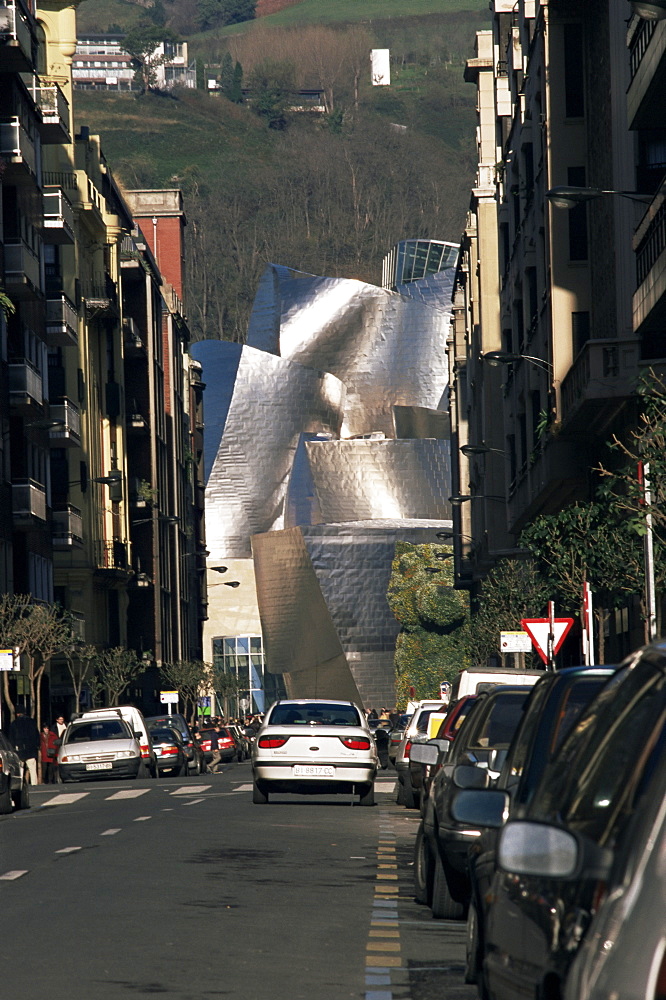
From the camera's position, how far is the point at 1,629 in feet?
151

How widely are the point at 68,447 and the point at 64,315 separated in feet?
23.1

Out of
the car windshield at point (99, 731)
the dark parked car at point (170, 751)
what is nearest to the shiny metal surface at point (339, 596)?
the dark parked car at point (170, 751)

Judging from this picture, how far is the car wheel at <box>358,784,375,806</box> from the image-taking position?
26.6 m

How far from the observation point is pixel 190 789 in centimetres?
3344

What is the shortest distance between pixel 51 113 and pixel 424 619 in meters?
61.4

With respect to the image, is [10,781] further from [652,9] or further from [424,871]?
[424,871]

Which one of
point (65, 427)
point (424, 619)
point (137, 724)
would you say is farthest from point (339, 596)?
point (137, 724)

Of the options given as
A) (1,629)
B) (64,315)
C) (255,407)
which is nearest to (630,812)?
(1,629)

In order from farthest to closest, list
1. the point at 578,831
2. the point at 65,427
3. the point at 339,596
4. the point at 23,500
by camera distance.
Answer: the point at 339,596, the point at 65,427, the point at 23,500, the point at 578,831

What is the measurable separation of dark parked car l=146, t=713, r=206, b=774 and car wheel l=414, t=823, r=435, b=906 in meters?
33.0

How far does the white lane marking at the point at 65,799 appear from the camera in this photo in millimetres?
29811

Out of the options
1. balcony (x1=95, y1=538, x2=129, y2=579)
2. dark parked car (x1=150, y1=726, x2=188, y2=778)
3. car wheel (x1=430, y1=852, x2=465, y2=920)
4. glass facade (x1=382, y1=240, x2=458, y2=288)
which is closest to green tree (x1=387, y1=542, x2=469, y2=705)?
glass facade (x1=382, y1=240, x2=458, y2=288)

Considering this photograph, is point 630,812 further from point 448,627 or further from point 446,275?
point 446,275

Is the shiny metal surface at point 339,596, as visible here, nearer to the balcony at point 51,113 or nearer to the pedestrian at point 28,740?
the balcony at point 51,113
